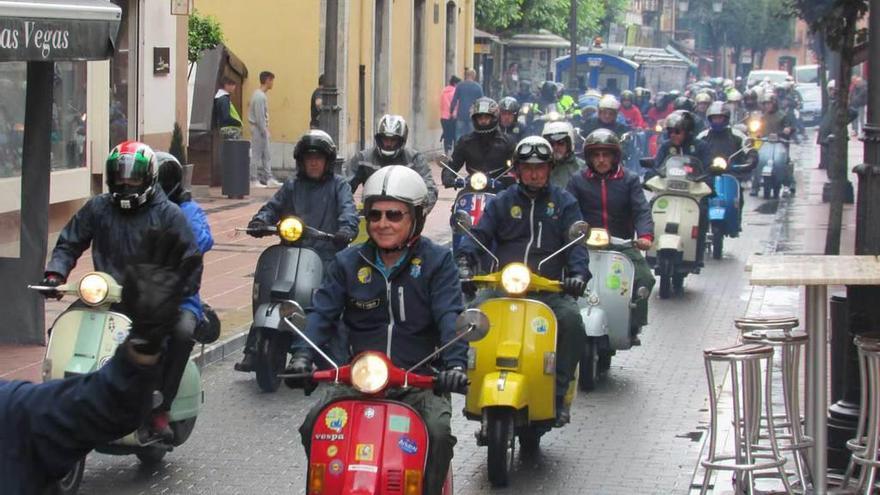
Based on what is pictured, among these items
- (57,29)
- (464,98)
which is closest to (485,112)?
(57,29)

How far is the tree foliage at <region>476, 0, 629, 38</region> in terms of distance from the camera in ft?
162

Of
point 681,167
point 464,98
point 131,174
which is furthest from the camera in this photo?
point 464,98

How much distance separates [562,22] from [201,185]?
1277 inches

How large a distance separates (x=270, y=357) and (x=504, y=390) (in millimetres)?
2883

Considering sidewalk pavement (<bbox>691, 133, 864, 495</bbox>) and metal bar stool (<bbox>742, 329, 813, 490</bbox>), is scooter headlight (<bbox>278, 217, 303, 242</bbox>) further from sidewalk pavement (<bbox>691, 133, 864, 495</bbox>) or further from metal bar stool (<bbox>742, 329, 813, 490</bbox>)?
metal bar stool (<bbox>742, 329, 813, 490</bbox>)

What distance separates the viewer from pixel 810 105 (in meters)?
63.0

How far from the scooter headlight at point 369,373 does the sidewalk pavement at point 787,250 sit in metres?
2.62

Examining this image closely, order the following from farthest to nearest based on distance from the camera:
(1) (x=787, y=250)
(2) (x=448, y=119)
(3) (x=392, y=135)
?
(2) (x=448, y=119) < (1) (x=787, y=250) < (3) (x=392, y=135)

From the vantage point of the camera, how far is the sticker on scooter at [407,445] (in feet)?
18.8

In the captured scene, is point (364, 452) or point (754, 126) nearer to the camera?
point (364, 452)

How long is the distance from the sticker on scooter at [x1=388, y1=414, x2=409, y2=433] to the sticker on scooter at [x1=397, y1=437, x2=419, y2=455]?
0.03 metres

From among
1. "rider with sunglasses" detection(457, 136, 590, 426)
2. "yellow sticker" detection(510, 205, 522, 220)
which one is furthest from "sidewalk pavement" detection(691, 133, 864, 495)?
"yellow sticker" detection(510, 205, 522, 220)

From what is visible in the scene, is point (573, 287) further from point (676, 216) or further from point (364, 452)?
point (676, 216)

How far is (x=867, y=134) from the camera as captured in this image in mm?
7695
